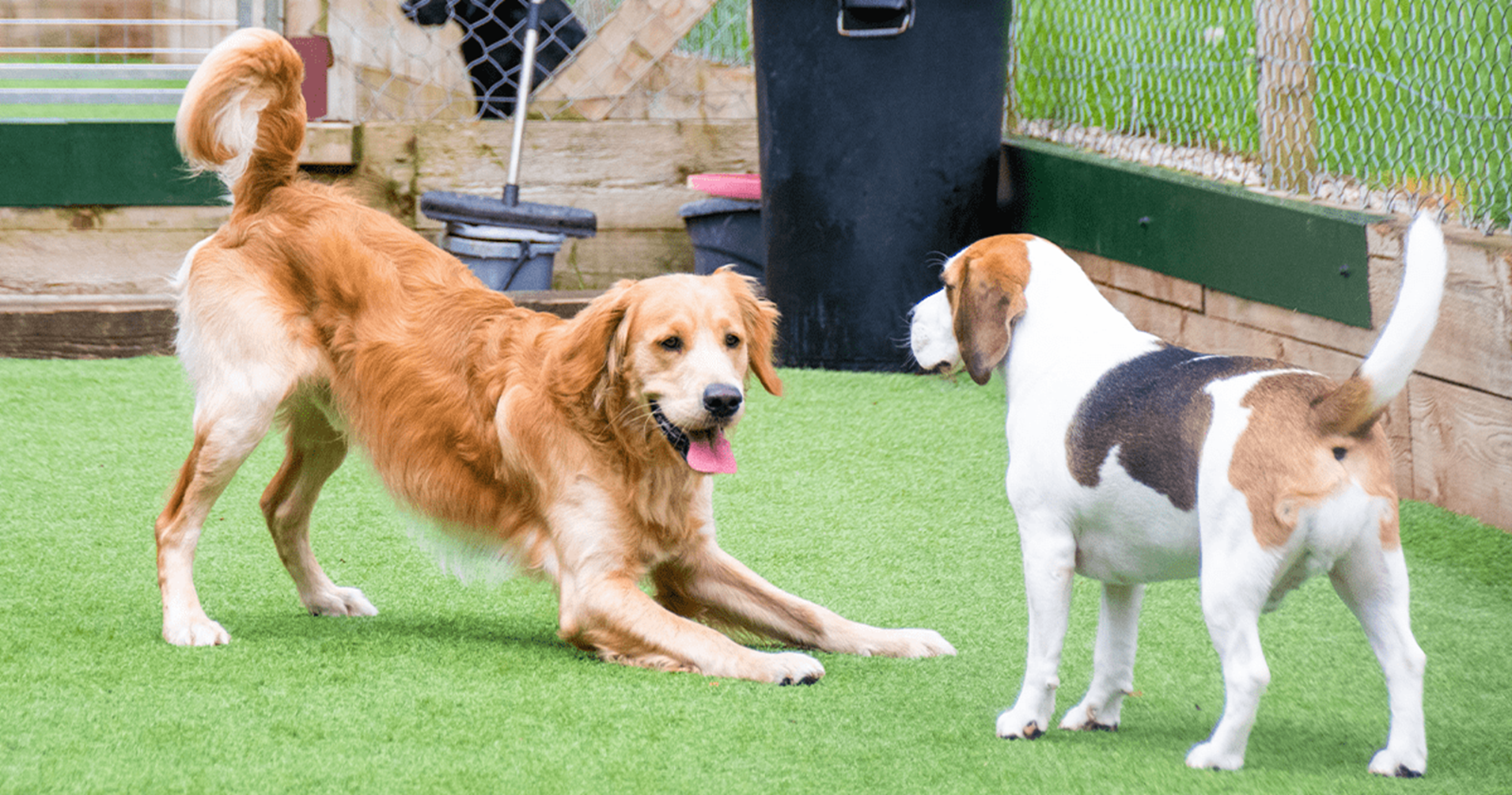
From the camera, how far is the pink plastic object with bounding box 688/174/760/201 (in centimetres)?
609

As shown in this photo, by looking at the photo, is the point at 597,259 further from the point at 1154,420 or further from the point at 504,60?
the point at 1154,420

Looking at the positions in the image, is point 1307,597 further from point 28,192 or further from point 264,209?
point 28,192

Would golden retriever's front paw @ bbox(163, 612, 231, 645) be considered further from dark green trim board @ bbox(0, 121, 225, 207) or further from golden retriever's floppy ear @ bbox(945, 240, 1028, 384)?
dark green trim board @ bbox(0, 121, 225, 207)

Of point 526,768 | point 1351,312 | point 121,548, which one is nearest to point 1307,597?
point 1351,312

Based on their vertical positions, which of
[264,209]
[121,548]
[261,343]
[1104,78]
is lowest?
[121,548]

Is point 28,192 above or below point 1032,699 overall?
above

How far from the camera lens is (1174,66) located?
510 cm

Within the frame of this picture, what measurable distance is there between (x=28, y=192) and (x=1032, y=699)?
520 centimetres

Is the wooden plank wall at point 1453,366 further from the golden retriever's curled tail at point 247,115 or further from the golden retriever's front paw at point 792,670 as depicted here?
the golden retriever's curled tail at point 247,115

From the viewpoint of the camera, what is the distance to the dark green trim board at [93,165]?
587cm

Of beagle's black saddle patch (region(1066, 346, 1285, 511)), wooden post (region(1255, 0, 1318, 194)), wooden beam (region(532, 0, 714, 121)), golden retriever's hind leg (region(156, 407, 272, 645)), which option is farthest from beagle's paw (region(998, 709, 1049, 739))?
wooden beam (region(532, 0, 714, 121))

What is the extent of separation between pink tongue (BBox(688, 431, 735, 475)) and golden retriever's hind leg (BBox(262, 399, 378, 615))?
0.89 metres

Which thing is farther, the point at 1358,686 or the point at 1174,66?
the point at 1174,66

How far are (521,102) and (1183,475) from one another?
464cm
